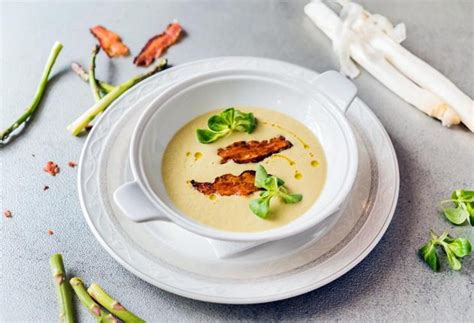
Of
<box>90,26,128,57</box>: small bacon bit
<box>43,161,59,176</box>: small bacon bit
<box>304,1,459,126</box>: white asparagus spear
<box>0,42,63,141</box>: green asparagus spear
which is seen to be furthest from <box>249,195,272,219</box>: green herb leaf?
<box>90,26,128,57</box>: small bacon bit

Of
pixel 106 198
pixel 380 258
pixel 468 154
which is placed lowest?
pixel 468 154

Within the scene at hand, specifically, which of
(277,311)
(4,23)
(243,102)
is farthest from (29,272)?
(4,23)

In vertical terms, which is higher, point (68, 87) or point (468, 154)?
point (68, 87)

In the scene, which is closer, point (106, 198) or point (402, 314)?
point (402, 314)

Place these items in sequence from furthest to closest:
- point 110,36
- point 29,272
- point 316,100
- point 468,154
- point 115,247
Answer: point 110,36 → point 468,154 → point 316,100 → point 29,272 → point 115,247

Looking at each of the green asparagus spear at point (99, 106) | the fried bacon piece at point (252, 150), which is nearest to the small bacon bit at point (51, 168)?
the green asparagus spear at point (99, 106)

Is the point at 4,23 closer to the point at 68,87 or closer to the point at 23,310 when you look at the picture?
the point at 68,87

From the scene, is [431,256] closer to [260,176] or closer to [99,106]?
[260,176]

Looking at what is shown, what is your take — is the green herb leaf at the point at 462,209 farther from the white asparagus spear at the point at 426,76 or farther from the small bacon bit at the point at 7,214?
the small bacon bit at the point at 7,214
